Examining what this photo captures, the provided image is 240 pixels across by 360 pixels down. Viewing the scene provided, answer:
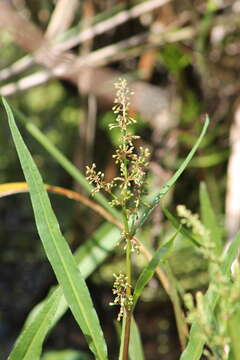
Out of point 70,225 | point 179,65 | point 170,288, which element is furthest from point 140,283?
point 70,225

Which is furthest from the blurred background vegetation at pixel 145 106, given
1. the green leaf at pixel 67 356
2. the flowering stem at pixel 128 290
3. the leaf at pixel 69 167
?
the flowering stem at pixel 128 290

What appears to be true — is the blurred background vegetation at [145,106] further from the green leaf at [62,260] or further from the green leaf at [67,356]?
the green leaf at [62,260]

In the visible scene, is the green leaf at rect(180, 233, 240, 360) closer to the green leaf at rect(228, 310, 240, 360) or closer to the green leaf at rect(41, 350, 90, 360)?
the green leaf at rect(228, 310, 240, 360)

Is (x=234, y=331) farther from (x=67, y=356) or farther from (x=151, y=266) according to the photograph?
(x=67, y=356)

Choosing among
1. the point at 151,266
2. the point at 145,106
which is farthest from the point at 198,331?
the point at 145,106

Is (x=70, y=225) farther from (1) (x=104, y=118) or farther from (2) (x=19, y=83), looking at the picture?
(2) (x=19, y=83)

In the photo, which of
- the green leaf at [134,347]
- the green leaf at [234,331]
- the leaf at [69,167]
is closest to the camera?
the green leaf at [234,331]

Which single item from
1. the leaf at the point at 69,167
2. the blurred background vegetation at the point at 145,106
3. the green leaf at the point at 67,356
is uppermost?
the blurred background vegetation at the point at 145,106
